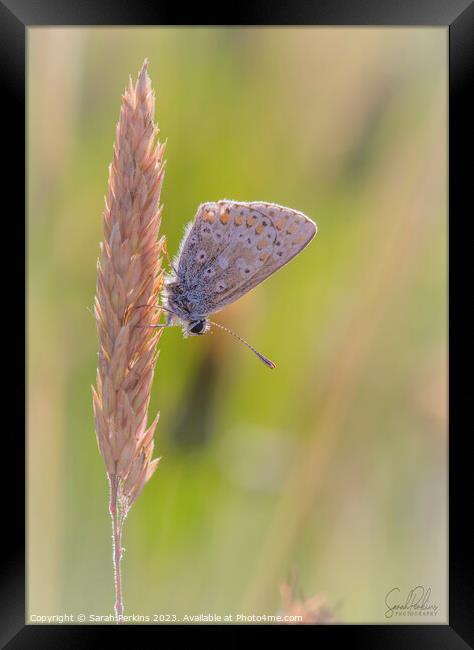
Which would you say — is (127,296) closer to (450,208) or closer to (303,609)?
(303,609)

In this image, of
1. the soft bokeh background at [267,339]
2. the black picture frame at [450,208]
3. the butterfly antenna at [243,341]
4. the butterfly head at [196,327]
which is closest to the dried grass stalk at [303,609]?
the black picture frame at [450,208]

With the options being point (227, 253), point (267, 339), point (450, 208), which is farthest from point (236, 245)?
point (450, 208)

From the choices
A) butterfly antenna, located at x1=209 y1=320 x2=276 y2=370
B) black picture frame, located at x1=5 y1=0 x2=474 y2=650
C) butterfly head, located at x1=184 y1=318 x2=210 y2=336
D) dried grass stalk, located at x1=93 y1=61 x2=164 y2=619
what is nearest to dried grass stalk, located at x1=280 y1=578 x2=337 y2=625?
black picture frame, located at x1=5 y1=0 x2=474 y2=650

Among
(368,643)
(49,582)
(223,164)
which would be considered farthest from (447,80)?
(49,582)

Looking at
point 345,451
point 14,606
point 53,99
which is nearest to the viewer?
point 14,606

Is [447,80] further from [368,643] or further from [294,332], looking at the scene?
[368,643]

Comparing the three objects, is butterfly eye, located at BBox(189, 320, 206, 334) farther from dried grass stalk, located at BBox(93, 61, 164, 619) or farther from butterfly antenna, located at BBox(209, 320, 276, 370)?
dried grass stalk, located at BBox(93, 61, 164, 619)
